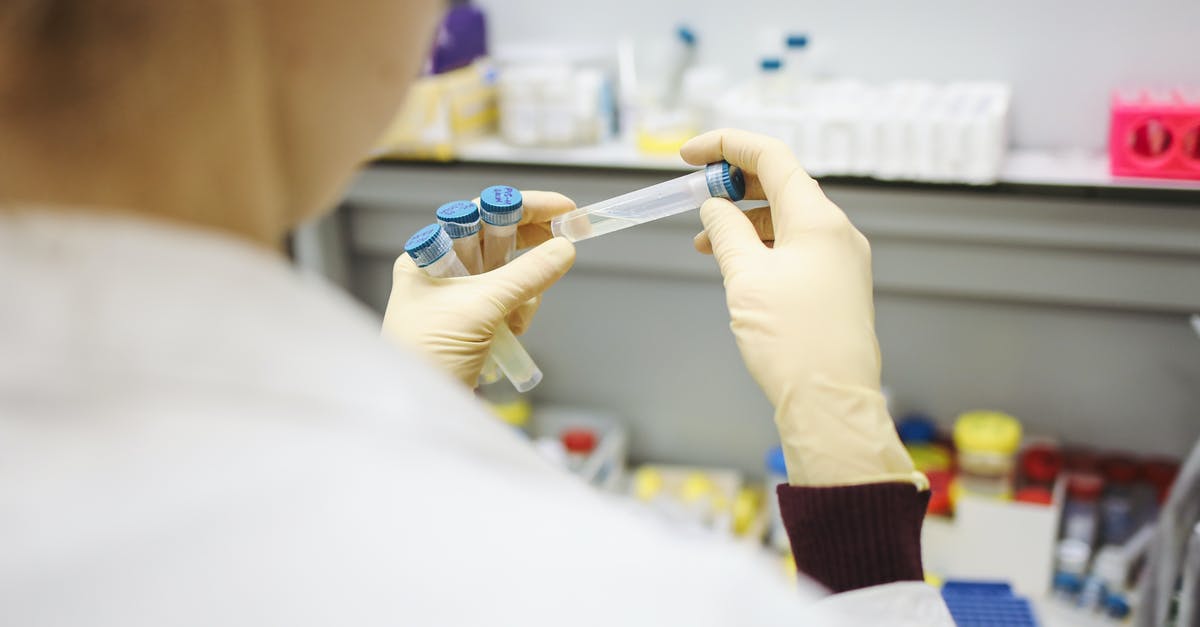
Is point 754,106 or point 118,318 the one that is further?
point 754,106

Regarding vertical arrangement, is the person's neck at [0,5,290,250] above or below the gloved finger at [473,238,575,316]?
above

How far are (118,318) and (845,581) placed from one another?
54cm

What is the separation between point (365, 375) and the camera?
41 centimetres

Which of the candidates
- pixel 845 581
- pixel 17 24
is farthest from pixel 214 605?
pixel 845 581

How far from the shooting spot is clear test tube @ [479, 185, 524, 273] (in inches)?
38.6

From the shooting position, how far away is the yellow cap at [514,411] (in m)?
2.06

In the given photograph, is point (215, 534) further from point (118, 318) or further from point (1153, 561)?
point (1153, 561)

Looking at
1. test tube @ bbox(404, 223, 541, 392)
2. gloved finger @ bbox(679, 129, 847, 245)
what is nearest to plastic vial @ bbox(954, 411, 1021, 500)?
gloved finger @ bbox(679, 129, 847, 245)

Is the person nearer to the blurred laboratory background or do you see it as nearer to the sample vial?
the sample vial

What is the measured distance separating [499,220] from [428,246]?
0.26ft

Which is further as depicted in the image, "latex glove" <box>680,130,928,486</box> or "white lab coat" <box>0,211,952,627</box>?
"latex glove" <box>680,130,928,486</box>

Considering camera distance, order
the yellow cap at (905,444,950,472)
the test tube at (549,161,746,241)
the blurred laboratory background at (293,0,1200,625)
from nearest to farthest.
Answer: the test tube at (549,161,746,241)
the blurred laboratory background at (293,0,1200,625)
the yellow cap at (905,444,950,472)

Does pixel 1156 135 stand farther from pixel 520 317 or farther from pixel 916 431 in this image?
pixel 520 317

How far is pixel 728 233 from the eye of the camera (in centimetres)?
98
